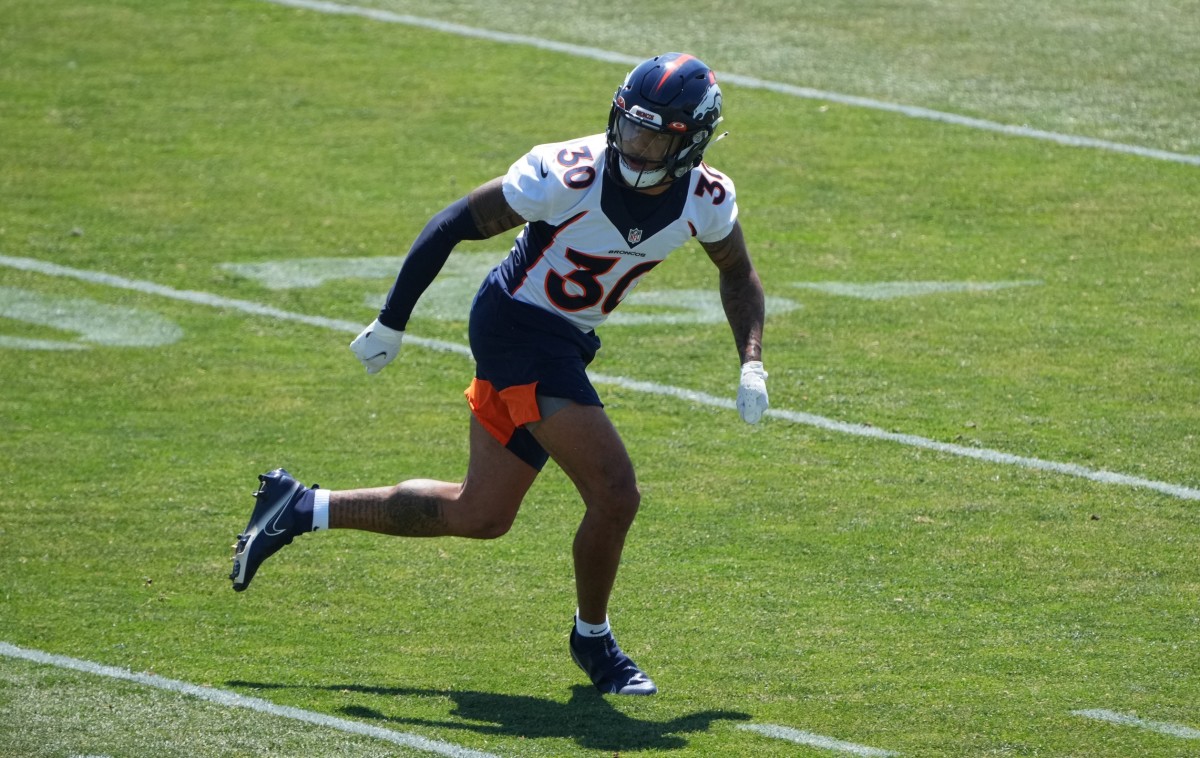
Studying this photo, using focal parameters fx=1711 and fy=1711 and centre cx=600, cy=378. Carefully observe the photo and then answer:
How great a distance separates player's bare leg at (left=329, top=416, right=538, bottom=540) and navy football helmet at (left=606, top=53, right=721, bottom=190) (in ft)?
3.54

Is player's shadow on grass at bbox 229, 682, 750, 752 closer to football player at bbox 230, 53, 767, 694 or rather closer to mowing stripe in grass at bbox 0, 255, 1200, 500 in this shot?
football player at bbox 230, 53, 767, 694

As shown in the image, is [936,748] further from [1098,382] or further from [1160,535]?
[1098,382]

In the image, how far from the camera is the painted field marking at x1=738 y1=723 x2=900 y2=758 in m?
5.26

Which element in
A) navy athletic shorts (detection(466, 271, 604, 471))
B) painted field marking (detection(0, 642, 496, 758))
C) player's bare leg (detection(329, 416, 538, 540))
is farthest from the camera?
player's bare leg (detection(329, 416, 538, 540))

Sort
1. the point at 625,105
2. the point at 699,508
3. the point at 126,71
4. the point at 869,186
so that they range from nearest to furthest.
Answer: the point at 625,105 → the point at 699,508 → the point at 869,186 → the point at 126,71

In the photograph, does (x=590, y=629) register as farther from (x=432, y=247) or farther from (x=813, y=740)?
(x=432, y=247)

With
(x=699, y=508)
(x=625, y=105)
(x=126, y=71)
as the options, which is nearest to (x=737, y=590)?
(x=699, y=508)

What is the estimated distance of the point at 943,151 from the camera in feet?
42.7

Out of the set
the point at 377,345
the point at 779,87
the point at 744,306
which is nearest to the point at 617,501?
the point at 744,306

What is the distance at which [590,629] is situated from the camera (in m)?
5.93

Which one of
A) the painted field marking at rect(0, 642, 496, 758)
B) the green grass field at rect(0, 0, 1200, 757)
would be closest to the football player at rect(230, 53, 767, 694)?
the green grass field at rect(0, 0, 1200, 757)

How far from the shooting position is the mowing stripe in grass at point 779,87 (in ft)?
42.5

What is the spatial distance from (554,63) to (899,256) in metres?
4.97

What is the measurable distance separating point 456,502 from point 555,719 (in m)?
0.88
